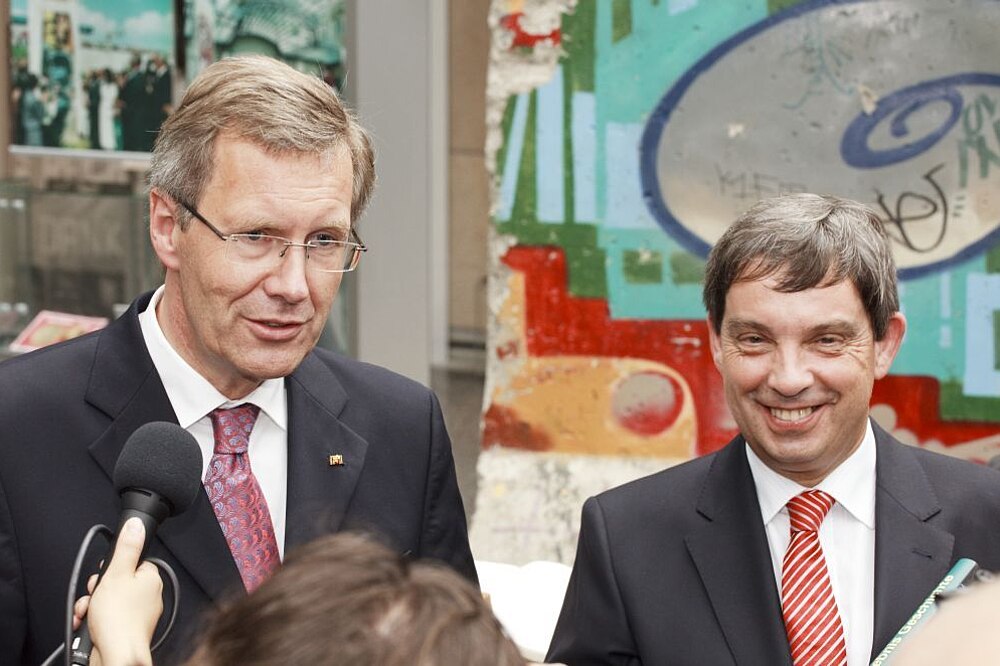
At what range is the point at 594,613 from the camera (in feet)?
9.56

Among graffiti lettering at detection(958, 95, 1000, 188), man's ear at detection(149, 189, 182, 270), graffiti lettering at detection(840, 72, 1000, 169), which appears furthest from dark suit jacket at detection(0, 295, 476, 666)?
graffiti lettering at detection(958, 95, 1000, 188)

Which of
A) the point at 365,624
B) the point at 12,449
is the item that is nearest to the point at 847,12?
the point at 12,449

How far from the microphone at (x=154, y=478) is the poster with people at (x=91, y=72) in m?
4.15

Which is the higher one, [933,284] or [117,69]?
[117,69]

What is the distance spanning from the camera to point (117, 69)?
6.18 metres

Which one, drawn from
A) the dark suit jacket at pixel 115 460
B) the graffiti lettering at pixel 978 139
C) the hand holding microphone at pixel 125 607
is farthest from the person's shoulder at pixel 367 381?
the graffiti lettering at pixel 978 139

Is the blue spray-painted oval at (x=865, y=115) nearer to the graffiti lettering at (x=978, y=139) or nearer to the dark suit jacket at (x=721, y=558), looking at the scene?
the graffiti lettering at (x=978, y=139)

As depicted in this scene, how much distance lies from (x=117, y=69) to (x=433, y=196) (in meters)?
3.87

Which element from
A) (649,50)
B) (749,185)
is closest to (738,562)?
(749,185)

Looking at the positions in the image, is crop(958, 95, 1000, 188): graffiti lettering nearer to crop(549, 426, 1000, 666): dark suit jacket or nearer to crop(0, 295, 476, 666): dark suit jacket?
crop(549, 426, 1000, 666): dark suit jacket

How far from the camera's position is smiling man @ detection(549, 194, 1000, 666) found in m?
2.79

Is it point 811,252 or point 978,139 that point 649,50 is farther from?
point 811,252

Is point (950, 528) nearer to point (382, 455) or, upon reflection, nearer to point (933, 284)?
point (382, 455)

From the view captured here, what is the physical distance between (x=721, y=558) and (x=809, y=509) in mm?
191
